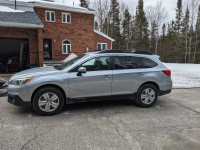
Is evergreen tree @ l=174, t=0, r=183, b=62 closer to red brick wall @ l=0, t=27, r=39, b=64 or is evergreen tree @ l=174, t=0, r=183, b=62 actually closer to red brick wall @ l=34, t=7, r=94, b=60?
red brick wall @ l=34, t=7, r=94, b=60

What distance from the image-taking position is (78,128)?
3.62 m

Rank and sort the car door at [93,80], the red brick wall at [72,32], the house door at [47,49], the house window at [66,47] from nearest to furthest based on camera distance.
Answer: the car door at [93,80], the red brick wall at [72,32], the house door at [47,49], the house window at [66,47]

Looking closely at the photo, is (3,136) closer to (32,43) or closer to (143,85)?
(143,85)

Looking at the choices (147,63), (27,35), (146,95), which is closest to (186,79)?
(147,63)

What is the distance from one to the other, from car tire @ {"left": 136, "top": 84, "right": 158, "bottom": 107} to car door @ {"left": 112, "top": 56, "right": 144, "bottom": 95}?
23 centimetres

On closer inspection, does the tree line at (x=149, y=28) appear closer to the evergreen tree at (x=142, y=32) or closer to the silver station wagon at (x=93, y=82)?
the evergreen tree at (x=142, y=32)

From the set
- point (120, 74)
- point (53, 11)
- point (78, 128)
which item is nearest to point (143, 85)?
A: point (120, 74)

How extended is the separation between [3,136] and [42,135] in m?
0.74

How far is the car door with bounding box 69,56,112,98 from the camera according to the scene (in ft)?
14.4

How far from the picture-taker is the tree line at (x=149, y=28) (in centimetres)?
3016

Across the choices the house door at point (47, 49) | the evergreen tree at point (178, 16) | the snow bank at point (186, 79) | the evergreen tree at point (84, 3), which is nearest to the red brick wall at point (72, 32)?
the house door at point (47, 49)

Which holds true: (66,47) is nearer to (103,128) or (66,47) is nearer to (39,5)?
(39,5)

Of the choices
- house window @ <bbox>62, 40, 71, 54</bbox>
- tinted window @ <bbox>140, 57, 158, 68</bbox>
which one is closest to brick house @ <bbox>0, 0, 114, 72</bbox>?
house window @ <bbox>62, 40, 71, 54</bbox>

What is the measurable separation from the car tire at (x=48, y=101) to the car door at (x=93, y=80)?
364mm
